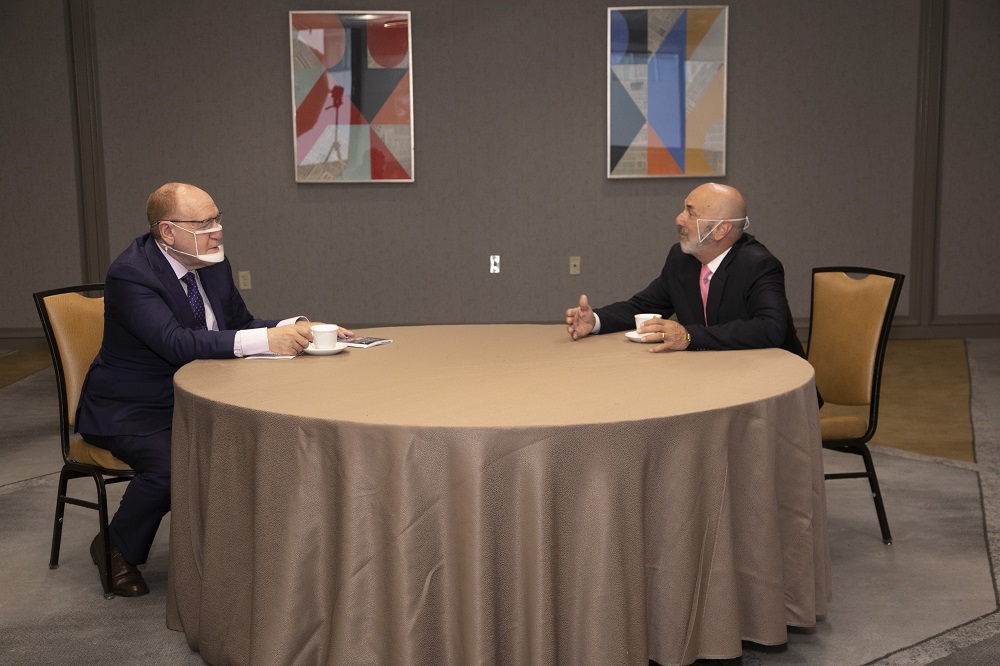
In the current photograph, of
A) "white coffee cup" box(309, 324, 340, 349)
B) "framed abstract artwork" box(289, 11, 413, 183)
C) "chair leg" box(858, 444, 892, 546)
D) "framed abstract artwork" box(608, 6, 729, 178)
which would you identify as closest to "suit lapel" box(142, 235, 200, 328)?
"white coffee cup" box(309, 324, 340, 349)

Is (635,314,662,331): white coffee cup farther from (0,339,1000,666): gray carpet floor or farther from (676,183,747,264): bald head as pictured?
(0,339,1000,666): gray carpet floor

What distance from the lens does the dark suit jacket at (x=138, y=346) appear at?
2834mm

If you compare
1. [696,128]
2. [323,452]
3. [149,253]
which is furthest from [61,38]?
[323,452]

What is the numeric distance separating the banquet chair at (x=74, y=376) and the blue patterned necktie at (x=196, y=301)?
36 cm

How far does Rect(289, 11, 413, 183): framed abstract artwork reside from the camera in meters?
6.75

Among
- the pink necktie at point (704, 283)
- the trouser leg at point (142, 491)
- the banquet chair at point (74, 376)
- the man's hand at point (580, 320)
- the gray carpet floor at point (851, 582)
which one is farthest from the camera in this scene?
the pink necktie at point (704, 283)

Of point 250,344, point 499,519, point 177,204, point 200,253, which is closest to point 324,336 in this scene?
point 250,344

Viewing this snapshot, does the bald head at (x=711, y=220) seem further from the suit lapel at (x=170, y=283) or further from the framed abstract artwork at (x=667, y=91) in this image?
the framed abstract artwork at (x=667, y=91)

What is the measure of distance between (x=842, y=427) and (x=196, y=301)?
199 cm

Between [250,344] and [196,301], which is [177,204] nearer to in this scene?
[196,301]

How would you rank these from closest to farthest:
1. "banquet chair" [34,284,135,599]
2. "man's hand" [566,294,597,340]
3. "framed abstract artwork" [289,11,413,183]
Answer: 1. "banquet chair" [34,284,135,599]
2. "man's hand" [566,294,597,340]
3. "framed abstract artwork" [289,11,413,183]

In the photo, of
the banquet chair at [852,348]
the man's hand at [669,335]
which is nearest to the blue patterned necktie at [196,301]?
the man's hand at [669,335]

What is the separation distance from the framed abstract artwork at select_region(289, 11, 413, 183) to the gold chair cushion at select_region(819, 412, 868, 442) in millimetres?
4285

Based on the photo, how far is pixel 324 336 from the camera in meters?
2.82
